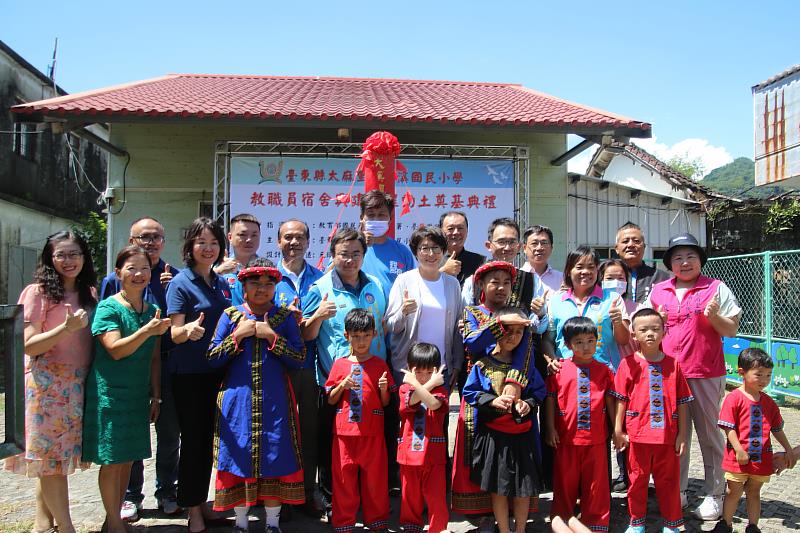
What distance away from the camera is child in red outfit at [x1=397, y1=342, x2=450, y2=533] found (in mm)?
3299

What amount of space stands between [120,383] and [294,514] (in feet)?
4.28

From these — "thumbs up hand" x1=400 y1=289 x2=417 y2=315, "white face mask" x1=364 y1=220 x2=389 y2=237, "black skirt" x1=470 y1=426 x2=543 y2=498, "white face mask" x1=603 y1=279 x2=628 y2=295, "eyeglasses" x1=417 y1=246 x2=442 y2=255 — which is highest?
"white face mask" x1=364 y1=220 x2=389 y2=237

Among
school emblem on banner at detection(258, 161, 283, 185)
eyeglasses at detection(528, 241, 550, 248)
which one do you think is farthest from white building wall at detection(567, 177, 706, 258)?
eyeglasses at detection(528, 241, 550, 248)

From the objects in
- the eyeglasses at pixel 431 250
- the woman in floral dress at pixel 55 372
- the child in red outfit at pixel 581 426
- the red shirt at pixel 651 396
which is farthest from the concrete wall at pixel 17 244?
the red shirt at pixel 651 396

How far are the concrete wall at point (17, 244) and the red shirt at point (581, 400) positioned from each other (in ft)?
42.5

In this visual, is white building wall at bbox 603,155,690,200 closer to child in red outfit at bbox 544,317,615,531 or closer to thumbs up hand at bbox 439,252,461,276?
thumbs up hand at bbox 439,252,461,276

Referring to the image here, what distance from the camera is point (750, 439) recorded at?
134 inches

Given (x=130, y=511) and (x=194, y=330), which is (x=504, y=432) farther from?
(x=130, y=511)

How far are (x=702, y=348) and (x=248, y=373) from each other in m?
2.57

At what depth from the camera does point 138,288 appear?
10.7 ft

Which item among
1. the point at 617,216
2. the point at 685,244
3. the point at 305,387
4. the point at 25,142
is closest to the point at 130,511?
the point at 305,387

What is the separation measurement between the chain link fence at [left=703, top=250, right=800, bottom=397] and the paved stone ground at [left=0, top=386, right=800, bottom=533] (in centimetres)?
272

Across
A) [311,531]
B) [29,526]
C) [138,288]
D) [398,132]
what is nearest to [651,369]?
[311,531]

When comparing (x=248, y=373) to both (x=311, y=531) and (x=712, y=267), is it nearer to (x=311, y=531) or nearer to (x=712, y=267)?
(x=311, y=531)
